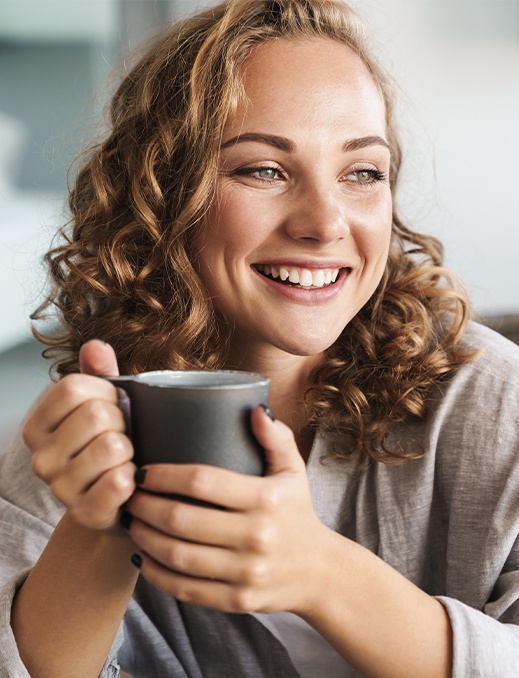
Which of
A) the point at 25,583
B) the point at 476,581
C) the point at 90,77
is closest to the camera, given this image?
the point at 25,583

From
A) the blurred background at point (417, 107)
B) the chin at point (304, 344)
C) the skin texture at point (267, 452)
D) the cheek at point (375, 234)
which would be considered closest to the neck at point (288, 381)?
the skin texture at point (267, 452)

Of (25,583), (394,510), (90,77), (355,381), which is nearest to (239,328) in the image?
(355,381)

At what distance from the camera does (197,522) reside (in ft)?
2.55

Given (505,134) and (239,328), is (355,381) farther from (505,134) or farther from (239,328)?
(505,134)

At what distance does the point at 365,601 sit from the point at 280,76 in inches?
29.7

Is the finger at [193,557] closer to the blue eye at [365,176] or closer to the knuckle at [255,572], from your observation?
the knuckle at [255,572]

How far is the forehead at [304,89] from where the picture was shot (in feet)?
4.13

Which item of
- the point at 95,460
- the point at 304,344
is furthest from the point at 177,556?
the point at 304,344

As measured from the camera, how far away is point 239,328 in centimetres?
138

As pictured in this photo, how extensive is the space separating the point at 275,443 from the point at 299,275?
1.70 feet

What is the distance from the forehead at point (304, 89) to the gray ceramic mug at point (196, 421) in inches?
22.6

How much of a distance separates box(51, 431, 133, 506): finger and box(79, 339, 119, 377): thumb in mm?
73

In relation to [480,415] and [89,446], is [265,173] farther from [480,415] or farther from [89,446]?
[89,446]

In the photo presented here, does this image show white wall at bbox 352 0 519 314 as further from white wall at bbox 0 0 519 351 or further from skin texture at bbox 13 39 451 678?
skin texture at bbox 13 39 451 678
